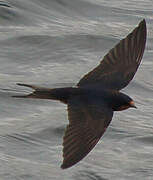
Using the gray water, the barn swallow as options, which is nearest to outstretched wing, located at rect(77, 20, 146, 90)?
the barn swallow

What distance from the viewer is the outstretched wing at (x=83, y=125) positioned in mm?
5113

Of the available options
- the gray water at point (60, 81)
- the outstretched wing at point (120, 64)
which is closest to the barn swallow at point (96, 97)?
the outstretched wing at point (120, 64)

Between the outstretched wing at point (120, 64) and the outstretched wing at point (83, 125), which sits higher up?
the outstretched wing at point (120, 64)

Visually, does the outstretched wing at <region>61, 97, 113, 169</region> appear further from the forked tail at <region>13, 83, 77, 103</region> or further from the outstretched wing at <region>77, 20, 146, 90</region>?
the outstretched wing at <region>77, 20, 146, 90</region>

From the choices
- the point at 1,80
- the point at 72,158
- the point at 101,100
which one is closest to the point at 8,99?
the point at 1,80

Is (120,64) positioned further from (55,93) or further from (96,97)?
(55,93)

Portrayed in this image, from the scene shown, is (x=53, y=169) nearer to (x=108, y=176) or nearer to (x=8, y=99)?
(x=108, y=176)

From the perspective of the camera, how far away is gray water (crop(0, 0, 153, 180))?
20.3 ft

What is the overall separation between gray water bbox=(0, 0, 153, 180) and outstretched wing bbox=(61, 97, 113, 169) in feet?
1.90

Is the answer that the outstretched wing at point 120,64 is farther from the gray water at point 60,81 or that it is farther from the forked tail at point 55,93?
the gray water at point 60,81

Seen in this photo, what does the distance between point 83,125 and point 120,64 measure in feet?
2.74

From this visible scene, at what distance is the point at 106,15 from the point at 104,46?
1.00 meters

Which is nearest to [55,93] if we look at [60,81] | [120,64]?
[120,64]

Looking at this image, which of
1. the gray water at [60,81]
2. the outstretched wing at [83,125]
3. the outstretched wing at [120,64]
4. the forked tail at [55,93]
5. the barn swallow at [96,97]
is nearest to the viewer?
the outstretched wing at [83,125]
